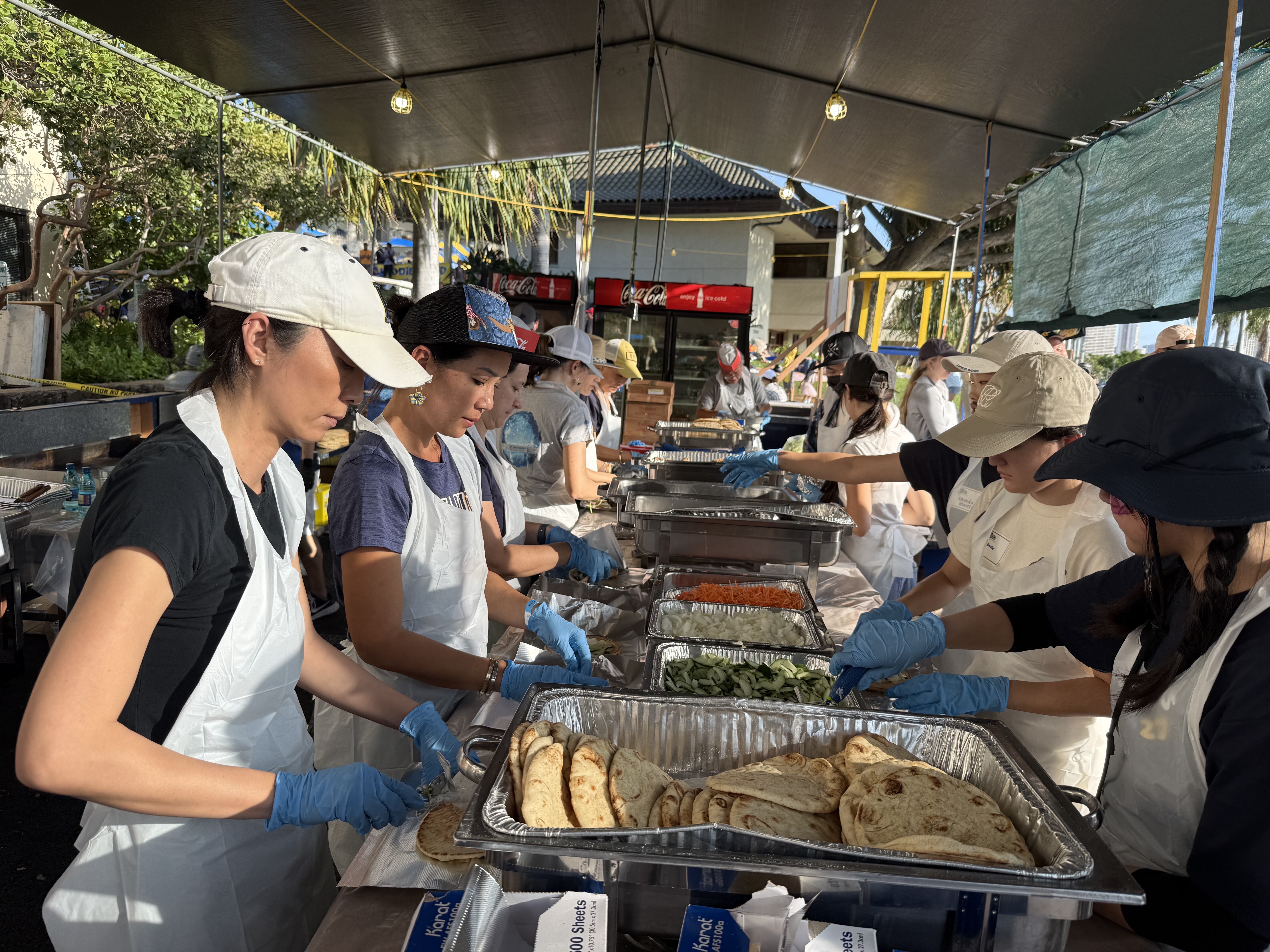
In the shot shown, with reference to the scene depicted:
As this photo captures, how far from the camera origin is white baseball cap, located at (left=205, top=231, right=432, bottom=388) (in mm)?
1207

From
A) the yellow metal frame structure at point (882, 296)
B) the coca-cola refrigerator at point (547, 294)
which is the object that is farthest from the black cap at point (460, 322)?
the yellow metal frame structure at point (882, 296)

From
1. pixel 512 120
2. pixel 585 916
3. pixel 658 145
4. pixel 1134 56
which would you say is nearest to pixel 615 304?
pixel 658 145

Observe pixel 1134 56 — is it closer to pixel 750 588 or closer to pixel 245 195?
pixel 750 588

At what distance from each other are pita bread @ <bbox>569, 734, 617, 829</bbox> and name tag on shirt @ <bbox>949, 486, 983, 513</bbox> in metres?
1.76

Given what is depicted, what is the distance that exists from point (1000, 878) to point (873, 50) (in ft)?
13.5

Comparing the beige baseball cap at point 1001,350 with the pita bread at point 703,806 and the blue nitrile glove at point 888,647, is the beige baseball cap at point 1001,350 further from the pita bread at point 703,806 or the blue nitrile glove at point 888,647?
the pita bread at point 703,806

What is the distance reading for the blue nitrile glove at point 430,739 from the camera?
1.44 meters

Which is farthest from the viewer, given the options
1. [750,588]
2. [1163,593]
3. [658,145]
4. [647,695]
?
[658,145]

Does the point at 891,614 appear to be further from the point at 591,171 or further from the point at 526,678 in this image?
the point at 591,171

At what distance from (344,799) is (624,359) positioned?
16.2ft

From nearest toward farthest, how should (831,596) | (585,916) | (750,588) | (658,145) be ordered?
(585,916) → (750,588) → (831,596) → (658,145)

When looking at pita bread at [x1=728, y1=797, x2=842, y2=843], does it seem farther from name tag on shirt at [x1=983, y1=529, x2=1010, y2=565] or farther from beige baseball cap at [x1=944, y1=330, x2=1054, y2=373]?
beige baseball cap at [x1=944, y1=330, x2=1054, y2=373]

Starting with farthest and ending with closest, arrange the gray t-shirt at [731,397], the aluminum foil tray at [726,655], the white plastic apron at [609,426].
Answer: the gray t-shirt at [731,397] → the white plastic apron at [609,426] → the aluminum foil tray at [726,655]

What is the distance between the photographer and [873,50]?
3947mm
